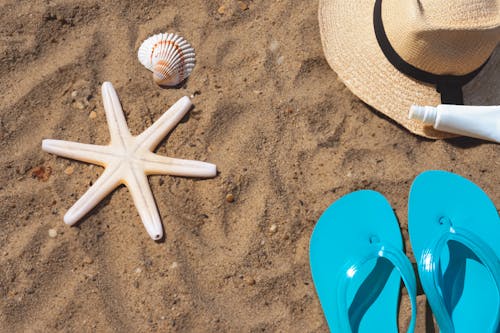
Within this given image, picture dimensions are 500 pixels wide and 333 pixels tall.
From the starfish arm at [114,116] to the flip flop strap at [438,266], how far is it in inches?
44.0

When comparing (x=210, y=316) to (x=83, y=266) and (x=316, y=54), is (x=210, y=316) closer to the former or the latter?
(x=83, y=266)

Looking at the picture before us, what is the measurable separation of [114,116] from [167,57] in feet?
0.95

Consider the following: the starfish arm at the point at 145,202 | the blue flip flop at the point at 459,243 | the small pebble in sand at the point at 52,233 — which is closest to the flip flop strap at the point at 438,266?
the blue flip flop at the point at 459,243

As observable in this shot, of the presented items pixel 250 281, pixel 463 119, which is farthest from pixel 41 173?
pixel 463 119

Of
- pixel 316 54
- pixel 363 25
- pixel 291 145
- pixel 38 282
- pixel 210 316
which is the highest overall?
pixel 363 25

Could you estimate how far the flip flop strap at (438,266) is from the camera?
1.62 metres

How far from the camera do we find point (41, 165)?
5.83 ft

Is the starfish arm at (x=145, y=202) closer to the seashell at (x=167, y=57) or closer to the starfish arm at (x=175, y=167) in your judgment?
the starfish arm at (x=175, y=167)

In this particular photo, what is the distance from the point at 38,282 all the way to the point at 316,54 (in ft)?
4.21

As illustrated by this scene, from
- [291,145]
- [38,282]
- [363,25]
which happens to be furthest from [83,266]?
[363,25]

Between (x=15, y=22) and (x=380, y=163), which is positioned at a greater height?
(x=15, y=22)

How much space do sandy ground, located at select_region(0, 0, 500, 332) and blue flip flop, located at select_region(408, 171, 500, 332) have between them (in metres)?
0.05

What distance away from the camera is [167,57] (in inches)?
71.9

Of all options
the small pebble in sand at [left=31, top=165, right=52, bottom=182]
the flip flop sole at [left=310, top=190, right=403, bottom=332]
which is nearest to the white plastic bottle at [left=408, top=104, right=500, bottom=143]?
the flip flop sole at [left=310, top=190, right=403, bottom=332]
